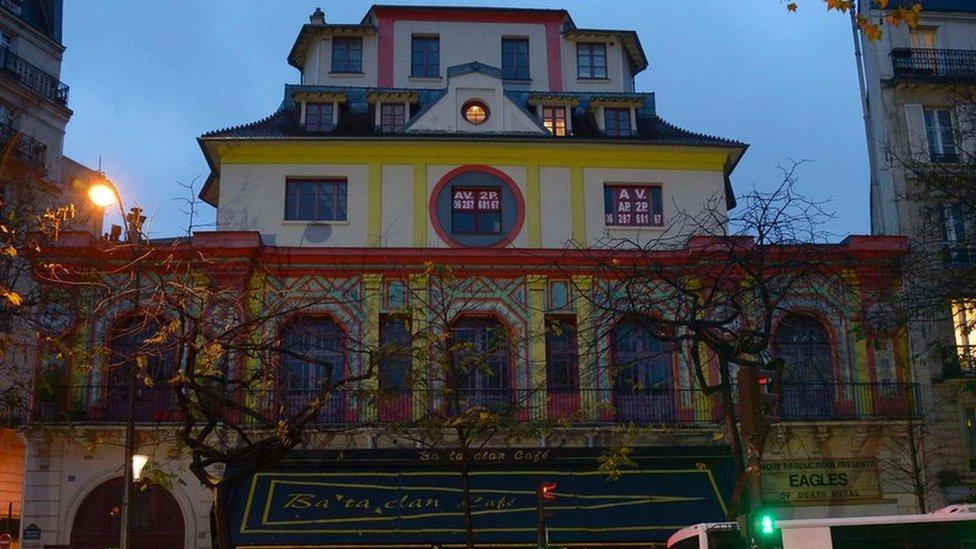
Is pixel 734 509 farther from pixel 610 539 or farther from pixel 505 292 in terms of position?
pixel 505 292

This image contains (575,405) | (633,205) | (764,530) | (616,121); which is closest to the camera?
(764,530)

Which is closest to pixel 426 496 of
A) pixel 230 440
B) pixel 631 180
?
pixel 230 440

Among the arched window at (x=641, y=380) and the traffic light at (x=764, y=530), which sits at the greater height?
the arched window at (x=641, y=380)

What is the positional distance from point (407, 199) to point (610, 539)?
9.58 metres

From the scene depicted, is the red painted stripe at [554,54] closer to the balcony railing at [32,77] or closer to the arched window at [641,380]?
the arched window at [641,380]

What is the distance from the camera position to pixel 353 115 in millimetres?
29531

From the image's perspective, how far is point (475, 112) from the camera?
28562 mm

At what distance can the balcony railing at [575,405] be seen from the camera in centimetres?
2533

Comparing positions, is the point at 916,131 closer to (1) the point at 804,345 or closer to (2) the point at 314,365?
(1) the point at 804,345

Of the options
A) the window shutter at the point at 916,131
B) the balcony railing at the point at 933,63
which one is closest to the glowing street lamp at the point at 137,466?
the window shutter at the point at 916,131

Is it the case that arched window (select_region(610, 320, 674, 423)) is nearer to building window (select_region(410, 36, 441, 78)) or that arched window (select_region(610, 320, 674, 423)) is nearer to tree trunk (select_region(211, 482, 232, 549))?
building window (select_region(410, 36, 441, 78))

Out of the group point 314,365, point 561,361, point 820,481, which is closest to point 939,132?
point 820,481

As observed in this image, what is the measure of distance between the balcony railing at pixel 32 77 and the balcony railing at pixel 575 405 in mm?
11445

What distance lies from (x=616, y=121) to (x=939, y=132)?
8173 mm
